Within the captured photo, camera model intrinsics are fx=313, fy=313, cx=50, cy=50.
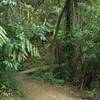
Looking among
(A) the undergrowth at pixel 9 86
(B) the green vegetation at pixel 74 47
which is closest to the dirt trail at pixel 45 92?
(A) the undergrowth at pixel 9 86

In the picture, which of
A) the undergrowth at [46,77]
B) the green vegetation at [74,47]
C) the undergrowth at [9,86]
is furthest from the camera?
the undergrowth at [46,77]

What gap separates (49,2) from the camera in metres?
12.4

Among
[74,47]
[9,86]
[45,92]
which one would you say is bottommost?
[45,92]

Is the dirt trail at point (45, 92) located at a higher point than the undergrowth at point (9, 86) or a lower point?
lower

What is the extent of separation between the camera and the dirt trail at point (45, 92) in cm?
870

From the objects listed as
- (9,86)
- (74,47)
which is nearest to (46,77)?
(74,47)

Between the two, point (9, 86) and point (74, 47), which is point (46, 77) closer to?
point (74, 47)

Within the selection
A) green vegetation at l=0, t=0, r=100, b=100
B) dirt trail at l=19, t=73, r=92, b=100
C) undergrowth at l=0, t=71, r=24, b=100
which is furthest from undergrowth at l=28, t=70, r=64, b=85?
undergrowth at l=0, t=71, r=24, b=100

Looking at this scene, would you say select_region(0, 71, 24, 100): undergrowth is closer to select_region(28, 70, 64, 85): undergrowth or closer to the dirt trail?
the dirt trail

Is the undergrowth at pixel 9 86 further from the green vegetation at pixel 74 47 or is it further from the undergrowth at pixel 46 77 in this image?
the undergrowth at pixel 46 77

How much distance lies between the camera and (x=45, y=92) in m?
9.22

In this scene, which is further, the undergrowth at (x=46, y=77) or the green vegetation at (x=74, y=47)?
the undergrowth at (x=46, y=77)

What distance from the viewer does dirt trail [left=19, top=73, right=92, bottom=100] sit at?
8702mm

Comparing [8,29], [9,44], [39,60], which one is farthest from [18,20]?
[39,60]
